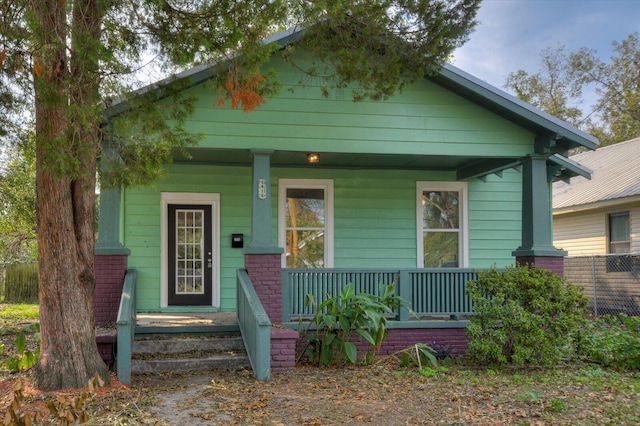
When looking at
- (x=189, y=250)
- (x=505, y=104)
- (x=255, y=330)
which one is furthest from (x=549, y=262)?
(x=189, y=250)

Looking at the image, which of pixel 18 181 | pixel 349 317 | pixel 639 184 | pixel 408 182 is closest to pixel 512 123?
pixel 408 182

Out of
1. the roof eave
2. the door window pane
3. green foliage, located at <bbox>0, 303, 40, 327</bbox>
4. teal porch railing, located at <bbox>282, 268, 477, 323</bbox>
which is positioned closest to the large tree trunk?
teal porch railing, located at <bbox>282, 268, 477, 323</bbox>

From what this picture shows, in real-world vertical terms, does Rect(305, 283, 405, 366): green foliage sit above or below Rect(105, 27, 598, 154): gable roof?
below

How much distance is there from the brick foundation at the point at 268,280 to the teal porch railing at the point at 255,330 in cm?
17

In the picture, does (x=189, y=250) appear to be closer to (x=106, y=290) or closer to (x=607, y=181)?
(x=106, y=290)

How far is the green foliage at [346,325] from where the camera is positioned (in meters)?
8.28

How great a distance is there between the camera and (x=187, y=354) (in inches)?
323

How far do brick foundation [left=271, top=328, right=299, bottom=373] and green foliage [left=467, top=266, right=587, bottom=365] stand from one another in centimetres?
240

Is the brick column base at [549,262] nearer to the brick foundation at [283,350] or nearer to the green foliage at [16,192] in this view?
the brick foundation at [283,350]

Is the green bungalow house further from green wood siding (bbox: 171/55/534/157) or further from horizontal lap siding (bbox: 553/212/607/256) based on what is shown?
horizontal lap siding (bbox: 553/212/607/256)

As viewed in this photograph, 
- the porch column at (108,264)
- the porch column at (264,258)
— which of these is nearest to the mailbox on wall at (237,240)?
the porch column at (264,258)

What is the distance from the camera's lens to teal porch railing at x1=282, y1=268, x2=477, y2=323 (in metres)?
9.04

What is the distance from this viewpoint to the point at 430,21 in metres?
7.33

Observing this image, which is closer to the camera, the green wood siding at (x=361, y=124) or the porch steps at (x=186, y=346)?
the porch steps at (x=186, y=346)
